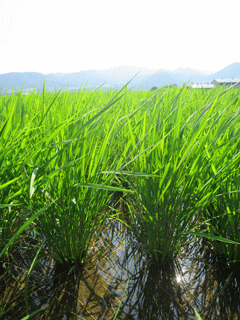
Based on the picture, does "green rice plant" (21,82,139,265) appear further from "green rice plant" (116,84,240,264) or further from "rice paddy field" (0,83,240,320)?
"green rice plant" (116,84,240,264)

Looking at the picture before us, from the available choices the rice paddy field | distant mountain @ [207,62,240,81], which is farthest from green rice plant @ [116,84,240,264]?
distant mountain @ [207,62,240,81]

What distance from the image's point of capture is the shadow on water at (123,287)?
651mm

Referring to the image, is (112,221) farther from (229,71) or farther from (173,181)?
(229,71)

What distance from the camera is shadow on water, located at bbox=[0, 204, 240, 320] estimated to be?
651 millimetres

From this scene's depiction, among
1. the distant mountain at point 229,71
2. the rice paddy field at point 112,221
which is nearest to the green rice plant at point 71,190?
the rice paddy field at point 112,221

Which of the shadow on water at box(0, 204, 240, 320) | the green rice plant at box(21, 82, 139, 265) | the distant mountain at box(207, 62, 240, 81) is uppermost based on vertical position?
the distant mountain at box(207, 62, 240, 81)

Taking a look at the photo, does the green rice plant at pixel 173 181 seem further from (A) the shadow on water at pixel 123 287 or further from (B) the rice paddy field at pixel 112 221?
(A) the shadow on water at pixel 123 287

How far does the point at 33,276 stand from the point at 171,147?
0.69m

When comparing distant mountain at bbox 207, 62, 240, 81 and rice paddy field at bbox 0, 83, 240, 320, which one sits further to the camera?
distant mountain at bbox 207, 62, 240, 81

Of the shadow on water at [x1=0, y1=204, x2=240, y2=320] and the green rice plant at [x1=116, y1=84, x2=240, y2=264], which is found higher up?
the green rice plant at [x1=116, y1=84, x2=240, y2=264]

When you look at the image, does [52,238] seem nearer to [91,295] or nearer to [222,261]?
[91,295]

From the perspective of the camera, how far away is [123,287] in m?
0.73

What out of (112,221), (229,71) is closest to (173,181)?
(112,221)

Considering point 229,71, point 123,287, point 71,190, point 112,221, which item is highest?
point 229,71
